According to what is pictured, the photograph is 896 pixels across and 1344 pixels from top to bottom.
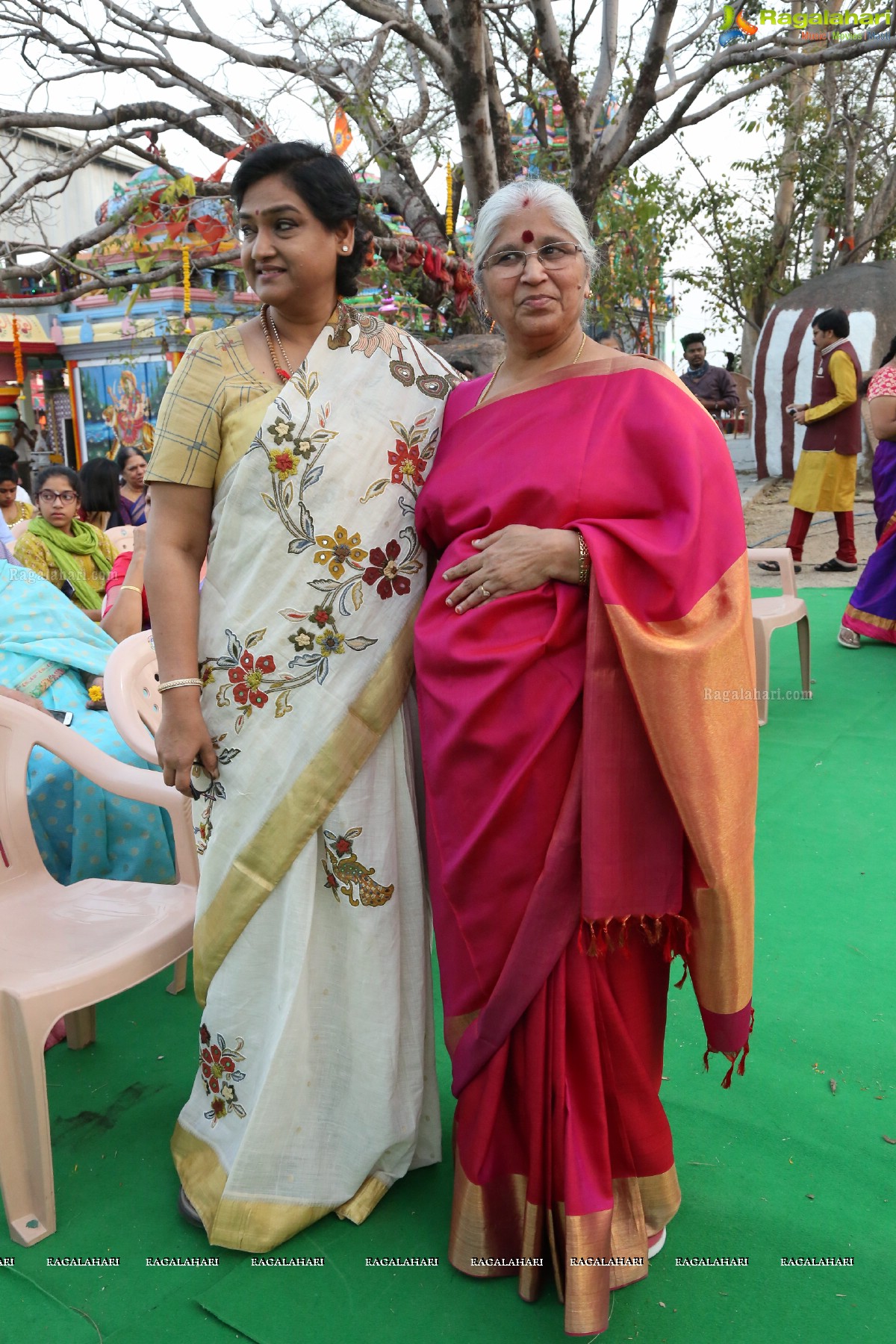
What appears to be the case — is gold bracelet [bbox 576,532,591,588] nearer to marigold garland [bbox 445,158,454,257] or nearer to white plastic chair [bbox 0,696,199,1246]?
white plastic chair [bbox 0,696,199,1246]

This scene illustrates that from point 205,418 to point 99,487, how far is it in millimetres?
3421

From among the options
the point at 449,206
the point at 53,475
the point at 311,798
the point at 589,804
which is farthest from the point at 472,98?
the point at 589,804

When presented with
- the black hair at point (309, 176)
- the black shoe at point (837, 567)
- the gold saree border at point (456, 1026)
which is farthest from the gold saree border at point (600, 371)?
the black shoe at point (837, 567)

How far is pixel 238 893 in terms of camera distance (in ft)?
5.90

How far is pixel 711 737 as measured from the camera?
1.53 metres

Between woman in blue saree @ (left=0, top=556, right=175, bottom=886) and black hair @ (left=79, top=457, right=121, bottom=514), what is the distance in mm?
1961

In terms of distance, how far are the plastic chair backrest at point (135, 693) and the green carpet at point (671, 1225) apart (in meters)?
0.66

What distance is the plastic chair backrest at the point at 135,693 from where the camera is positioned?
261 centimetres

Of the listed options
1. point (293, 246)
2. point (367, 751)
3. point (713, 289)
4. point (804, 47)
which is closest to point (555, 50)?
point (804, 47)

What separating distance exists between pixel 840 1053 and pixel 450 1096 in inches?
34.5

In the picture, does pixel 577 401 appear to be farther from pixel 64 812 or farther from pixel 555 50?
pixel 555 50

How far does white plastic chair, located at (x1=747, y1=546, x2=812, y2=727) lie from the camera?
175 inches

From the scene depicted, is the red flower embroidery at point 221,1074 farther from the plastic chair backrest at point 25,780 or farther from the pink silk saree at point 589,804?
the plastic chair backrest at point 25,780

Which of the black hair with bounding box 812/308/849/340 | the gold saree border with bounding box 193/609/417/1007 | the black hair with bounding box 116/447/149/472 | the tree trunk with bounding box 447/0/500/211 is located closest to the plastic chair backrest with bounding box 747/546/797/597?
the tree trunk with bounding box 447/0/500/211
